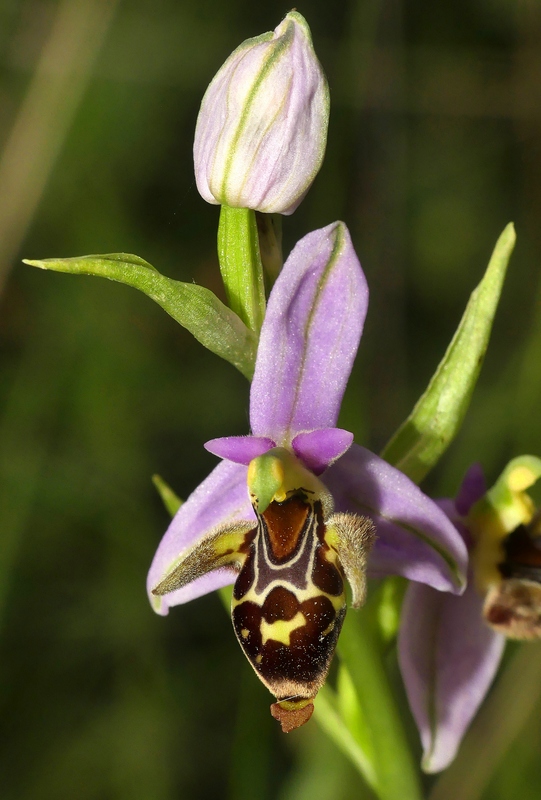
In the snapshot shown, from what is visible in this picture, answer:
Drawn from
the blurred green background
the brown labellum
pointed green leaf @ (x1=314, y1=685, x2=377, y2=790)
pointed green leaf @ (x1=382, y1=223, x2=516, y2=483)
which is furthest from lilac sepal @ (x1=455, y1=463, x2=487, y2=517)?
the blurred green background

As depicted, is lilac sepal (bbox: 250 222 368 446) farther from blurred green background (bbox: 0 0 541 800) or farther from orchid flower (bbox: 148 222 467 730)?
blurred green background (bbox: 0 0 541 800)

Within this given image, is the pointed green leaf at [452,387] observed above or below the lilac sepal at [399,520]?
above

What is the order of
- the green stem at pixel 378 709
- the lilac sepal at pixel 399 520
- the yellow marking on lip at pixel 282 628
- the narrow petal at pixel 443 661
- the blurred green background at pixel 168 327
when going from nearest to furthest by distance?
the yellow marking on lip at pixel 282 628 < the lilac sepal at pixel 399 520 < the green stem at pixel 378 709 < the narrow petal at pixel 443 661 < the blurred green background at pixel 168 327

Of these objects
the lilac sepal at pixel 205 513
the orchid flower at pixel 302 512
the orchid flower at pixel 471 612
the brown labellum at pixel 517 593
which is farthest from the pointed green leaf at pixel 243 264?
the brown labellum at pixel 517 593

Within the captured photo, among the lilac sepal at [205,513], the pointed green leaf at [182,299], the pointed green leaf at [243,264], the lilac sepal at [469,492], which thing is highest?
the pointed green leaf at [243,264]

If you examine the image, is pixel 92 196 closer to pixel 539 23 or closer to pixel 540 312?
pixel 540 312

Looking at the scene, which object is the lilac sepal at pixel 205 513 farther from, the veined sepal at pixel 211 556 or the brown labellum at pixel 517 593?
the brown labellum at pixel 517 593

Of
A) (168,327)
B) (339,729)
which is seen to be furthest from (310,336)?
(168,327)

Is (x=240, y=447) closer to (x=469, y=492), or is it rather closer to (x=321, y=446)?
(x=321, y=446)
